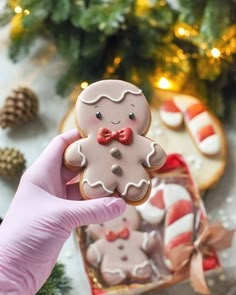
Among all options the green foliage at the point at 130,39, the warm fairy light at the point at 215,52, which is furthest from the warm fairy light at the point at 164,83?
the warm fairy light at the point at 215,52

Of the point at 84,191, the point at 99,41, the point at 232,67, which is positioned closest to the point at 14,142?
the point at 99,41

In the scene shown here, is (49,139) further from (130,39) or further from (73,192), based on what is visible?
(73,192)

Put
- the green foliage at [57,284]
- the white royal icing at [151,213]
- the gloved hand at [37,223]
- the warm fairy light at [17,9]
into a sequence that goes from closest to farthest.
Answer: the gloved hand at [37,223] < the green foliage at [57,284] < the white royal icing at [151,213] < the warm fairy light at [17,9]

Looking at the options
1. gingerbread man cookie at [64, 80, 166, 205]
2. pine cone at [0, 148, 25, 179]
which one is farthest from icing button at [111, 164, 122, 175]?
pine cone at [0, 148, 25, 179]

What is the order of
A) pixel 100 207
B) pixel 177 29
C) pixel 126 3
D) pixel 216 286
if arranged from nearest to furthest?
pixel 100 207, pixel 216 286, pixel 126 3, pixel 177 29

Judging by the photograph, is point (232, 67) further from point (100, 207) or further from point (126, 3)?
point (100, 207)

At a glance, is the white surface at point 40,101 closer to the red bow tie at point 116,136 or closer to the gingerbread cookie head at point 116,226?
the gingerbread cookie head at point 116,226
